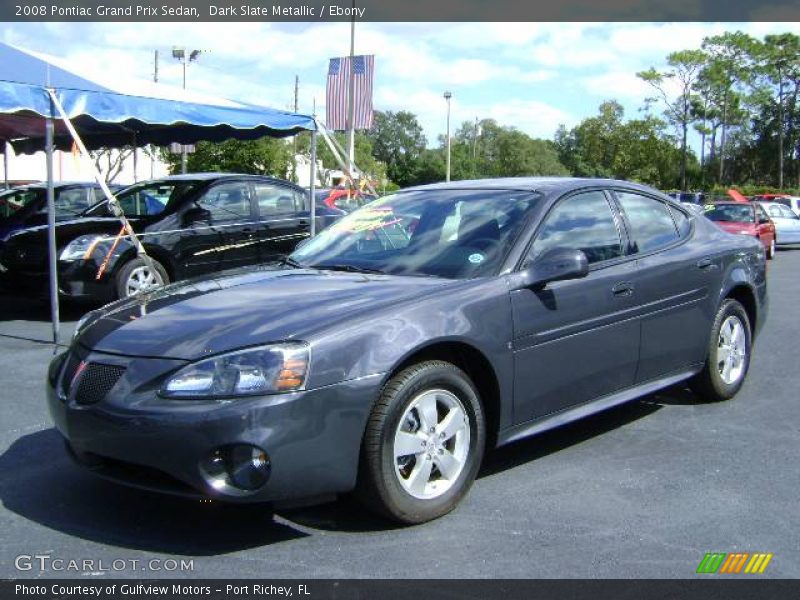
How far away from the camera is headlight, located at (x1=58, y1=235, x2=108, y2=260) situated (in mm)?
9062

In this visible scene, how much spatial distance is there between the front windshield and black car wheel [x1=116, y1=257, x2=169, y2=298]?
2.63 m

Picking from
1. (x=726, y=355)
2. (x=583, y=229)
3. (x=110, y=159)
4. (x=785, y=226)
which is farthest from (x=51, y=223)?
(x=110, y=159)

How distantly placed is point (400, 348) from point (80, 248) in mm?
6528

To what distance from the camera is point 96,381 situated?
3561 millimetres

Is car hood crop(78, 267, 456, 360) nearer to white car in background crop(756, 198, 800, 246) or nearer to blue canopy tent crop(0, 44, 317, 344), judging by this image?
blue canopy tent crop(0, 44, 317, 344)

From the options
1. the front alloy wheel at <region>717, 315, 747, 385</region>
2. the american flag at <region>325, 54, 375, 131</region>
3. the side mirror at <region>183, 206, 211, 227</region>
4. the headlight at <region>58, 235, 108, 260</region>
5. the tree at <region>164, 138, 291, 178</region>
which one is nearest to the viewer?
the front alloy wheel at <region>717, 315, 747, 385</region>

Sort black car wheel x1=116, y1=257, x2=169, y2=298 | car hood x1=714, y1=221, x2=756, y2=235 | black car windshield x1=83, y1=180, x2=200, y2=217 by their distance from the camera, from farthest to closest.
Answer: car hood x1=714, y1=221, x2=756, y2=235 < black car windshield x1=83, y1=180, x2=200, y2=217 < black car wheel x1=116, y1=257, x2=169, y2=298

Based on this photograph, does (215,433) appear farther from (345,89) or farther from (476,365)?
(345,89)

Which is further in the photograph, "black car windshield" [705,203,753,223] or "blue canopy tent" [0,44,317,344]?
"black car windshield" [705,203,753,223]

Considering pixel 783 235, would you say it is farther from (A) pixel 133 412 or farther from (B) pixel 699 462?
(A) pixel 133 412

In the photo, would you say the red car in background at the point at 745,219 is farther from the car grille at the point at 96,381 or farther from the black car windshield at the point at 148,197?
the car grille at the point at 96,381

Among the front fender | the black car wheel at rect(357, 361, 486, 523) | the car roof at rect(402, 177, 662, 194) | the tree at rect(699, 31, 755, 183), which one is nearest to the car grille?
the front fender

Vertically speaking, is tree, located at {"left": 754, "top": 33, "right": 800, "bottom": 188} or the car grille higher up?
tree, located at {"left": 754, "top": 33, "right": 800, "bottom": 188}
